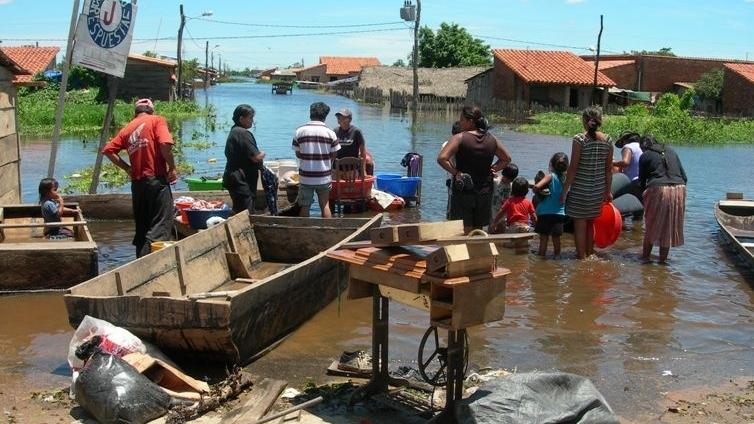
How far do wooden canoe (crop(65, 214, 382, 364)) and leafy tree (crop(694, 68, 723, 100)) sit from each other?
4375 centimetres

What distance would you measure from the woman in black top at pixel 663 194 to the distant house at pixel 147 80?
3721 cm

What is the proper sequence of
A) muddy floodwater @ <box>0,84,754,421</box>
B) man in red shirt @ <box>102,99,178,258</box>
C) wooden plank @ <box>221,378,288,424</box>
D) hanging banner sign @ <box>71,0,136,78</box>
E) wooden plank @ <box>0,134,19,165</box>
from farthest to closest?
wooden plank @ <box>0,134,19,165</box>, hanging banner sign @ <box>71,0,136,78</box>, man in red shirt @ <box>102,99,178,258</box>, muddy floodwater @ <box>0,84,754,421</box>, wooden plank @ <box>221,378,288,424</box>

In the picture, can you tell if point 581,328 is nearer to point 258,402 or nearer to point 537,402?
point 537,402

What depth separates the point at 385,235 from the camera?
4609mm

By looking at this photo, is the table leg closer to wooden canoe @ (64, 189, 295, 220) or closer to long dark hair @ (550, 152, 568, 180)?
long dark hair @ (550, 152, 568, 180)

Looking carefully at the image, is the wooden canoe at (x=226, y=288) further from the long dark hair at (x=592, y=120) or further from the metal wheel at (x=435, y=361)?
the long dark hair at (x=592, y=120)

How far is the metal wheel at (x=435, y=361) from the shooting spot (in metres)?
4.87

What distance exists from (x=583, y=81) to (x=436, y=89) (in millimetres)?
13138

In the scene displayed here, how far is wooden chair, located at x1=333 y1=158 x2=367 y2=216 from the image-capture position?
12286mm

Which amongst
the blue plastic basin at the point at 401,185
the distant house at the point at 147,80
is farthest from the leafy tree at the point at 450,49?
the blue plastic basin at the point at 401,185

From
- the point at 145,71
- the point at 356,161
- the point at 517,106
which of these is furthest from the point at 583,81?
the point at 356,161

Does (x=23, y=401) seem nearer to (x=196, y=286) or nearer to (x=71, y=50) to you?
(x=196, y=286)

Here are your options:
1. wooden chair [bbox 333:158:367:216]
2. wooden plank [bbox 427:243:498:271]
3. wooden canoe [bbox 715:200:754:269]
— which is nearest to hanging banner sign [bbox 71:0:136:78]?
wooden chair [bbox 333:158:367:216]

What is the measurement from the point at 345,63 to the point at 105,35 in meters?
99.1
